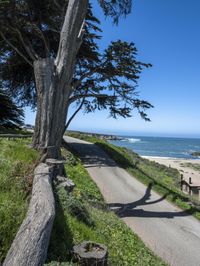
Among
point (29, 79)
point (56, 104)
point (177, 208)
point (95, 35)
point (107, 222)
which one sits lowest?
point (177, 208)

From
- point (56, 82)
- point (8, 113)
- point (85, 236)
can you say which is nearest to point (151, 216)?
point (56, 82)

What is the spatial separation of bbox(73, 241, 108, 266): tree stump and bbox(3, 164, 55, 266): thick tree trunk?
0.75m

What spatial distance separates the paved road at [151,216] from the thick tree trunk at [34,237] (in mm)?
5177

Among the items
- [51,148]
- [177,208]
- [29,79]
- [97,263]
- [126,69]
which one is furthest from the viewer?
[29,79]

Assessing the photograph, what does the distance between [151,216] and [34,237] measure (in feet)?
29.7

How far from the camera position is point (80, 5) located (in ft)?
35.2

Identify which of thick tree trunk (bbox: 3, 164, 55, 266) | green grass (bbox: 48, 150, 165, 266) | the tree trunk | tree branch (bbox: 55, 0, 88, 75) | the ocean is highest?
tree branch (bbox: 55, 0, 88, 75)

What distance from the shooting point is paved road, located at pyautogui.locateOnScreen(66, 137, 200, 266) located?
8.49 m

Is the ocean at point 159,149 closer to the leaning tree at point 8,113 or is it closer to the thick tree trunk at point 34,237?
the leaning tree at point 8,113

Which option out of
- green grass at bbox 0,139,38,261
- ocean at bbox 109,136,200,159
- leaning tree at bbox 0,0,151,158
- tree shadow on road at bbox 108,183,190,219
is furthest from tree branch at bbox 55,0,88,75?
ocean at bbox 109,136,200,159

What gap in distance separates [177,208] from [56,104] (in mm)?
7349

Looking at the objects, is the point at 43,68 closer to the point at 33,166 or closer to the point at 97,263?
the point at 33,166

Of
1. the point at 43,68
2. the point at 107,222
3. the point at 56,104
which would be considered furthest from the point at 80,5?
the point at 107,222

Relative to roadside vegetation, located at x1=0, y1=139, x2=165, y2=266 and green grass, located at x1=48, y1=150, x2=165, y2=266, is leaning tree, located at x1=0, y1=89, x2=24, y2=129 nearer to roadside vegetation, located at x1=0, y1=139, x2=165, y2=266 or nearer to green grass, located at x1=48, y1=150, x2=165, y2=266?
roadside vegetation, located at x1=0, y1=139, x2=165, y2=266
